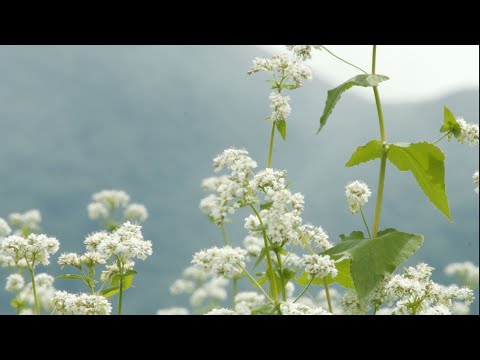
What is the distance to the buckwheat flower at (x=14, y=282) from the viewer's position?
620 centimetres

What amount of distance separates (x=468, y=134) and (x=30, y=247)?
9.42ft

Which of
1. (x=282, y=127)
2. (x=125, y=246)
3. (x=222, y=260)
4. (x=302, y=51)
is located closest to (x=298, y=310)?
(x=222, y=260)

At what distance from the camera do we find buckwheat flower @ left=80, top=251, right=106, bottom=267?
10.2ft

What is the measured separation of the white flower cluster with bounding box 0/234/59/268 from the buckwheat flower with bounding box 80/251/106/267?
0.17 meters

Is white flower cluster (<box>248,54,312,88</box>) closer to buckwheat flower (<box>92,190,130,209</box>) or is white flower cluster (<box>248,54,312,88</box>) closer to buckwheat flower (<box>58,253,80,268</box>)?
buckwheat flower (<box>58,253,80,268</box>)

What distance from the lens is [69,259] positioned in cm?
317

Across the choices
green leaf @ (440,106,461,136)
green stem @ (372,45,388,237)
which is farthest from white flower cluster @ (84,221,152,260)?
green leaf @ (440,106,461,136)

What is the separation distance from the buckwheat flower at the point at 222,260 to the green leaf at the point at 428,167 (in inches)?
56.2
